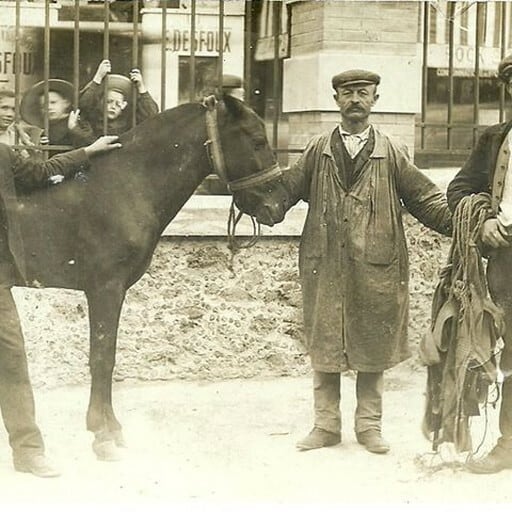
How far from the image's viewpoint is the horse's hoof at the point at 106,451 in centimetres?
455

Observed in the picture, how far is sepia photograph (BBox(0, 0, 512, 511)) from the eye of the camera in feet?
14.4

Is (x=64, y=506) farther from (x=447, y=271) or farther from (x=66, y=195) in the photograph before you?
(x=447, y=271)

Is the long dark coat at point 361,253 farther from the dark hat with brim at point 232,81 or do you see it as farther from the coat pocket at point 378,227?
the dark hat with brim at point 232,81

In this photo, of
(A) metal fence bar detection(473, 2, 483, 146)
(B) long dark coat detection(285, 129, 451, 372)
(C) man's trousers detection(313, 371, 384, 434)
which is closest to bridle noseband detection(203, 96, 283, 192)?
(B) long dark coat detection(285, 129, 451, 372)

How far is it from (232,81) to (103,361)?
2.31 metres

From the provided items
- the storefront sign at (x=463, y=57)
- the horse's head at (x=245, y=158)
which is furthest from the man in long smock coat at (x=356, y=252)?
the storefront sign at (x=463, y=57)

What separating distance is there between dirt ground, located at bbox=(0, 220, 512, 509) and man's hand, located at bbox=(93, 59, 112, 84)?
1.06m

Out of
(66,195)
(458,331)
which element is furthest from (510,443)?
(66,195)

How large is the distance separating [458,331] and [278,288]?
1.91m

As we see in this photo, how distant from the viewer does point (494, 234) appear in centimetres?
435

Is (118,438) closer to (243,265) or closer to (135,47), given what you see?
(243,265)

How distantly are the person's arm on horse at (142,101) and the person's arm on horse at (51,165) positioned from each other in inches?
35.6

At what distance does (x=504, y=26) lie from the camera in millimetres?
6426

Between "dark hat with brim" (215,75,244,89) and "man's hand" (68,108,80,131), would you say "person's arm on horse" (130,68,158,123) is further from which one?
"dark hat with brim" (215,75,244,89)
